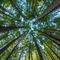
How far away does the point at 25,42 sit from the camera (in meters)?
15.8

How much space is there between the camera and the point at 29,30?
1650 centimetres

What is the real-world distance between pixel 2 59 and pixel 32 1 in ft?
18.0

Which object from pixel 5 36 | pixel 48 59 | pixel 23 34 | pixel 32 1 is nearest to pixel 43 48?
pixel 48 59

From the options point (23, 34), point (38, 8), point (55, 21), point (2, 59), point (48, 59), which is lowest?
point (48, 59)

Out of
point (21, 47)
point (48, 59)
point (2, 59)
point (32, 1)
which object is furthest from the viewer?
point (21, 47)

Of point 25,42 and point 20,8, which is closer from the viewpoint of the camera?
point 20,8

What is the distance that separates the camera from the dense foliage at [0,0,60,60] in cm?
1295

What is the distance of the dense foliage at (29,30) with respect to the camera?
42.5ft

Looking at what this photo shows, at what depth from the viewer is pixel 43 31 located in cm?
1458

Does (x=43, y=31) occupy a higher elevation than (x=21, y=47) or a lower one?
higher

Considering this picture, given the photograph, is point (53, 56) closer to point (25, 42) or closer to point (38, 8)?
point (25, 42)

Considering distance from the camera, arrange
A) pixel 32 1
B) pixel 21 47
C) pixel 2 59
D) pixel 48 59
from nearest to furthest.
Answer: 1. pixel 2 59
2. pixel 32 1
3. pixel 48 59
4. pixel 21 47

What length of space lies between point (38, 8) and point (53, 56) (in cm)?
463

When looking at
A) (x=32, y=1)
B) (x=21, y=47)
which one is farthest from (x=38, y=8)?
(x=21, y=47)
